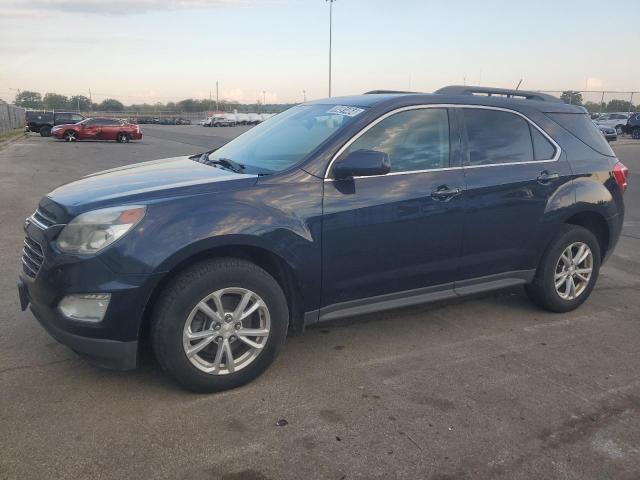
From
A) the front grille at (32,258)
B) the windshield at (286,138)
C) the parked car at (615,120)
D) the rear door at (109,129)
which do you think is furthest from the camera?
the parked car at (615,120)

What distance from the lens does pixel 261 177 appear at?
3.55 metres

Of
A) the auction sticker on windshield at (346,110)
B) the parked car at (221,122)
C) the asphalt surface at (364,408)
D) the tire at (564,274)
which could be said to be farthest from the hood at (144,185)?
the parked car at (221,122)

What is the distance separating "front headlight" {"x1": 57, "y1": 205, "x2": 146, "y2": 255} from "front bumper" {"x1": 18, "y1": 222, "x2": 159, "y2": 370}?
0.07 meters

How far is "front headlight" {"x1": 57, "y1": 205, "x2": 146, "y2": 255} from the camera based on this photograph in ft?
10.2

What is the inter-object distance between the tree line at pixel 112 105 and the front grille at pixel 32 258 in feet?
241

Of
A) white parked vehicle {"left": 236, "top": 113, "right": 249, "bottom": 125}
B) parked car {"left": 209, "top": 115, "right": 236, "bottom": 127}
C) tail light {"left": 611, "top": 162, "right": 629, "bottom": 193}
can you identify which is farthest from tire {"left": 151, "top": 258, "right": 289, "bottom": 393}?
white parked vehicle {"left": 236, "top": 113, "right": 249, "bottom": 125}

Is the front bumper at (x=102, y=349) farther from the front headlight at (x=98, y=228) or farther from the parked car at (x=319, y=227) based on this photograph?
the front headlight at (x=98, y=228)

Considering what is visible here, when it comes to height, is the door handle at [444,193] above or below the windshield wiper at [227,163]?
below

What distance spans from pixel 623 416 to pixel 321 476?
72.5 inches

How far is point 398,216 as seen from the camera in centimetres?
384

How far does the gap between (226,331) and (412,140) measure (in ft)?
6.23

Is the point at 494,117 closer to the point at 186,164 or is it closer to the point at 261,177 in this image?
the point at 261,177

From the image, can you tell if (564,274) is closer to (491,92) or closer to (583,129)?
(583,129)

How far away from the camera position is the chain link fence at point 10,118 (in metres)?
34.3
